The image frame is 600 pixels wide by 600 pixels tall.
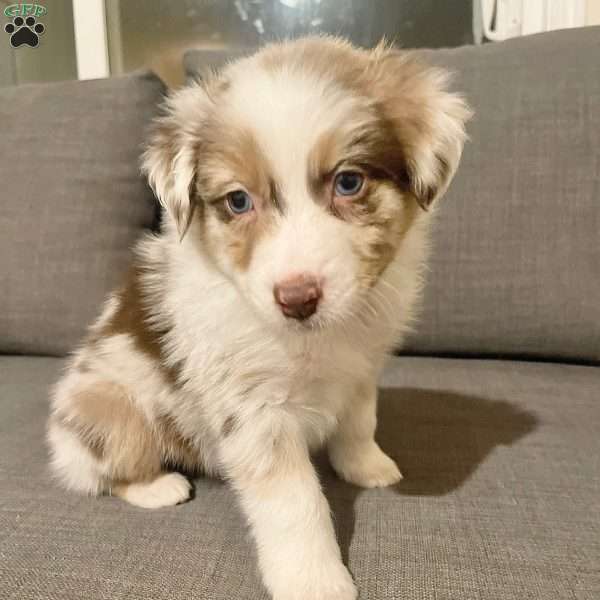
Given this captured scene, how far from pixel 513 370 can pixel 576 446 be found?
1.94ft

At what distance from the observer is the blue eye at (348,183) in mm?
1214

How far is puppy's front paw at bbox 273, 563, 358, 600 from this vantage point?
1.11 metres

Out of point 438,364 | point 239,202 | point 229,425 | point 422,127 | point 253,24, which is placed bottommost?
point 438,364

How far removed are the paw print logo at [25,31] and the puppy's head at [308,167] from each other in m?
2.77

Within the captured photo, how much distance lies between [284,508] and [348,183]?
24.7 inches

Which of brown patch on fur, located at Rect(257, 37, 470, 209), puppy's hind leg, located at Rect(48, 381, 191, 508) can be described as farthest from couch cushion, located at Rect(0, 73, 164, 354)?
brown patch on fur, located at Rect(257, 37, 470, 209)

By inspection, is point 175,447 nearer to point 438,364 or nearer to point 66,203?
point 438,364

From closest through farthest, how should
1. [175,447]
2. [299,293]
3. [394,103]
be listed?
[299,293]
[394,103]
[175,447]

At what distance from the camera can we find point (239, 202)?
1281mm

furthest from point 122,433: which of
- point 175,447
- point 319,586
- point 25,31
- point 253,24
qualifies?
point 25,31

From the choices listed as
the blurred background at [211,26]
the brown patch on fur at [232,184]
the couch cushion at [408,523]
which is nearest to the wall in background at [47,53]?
the blurred background at [211,26]

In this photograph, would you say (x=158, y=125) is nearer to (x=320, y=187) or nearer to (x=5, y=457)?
(x=320, y=187)

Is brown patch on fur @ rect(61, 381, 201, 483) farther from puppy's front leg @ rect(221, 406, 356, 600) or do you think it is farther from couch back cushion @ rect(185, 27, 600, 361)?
couch back cushion @ rect(185, 27, 600, 361)

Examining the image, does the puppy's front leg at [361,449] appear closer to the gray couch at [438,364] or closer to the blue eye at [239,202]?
the gray couch at [438,364]
